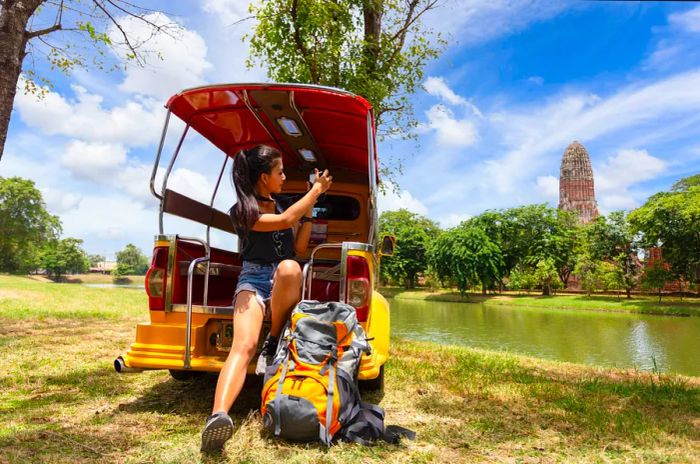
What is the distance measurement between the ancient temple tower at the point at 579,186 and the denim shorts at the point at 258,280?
84.9 m

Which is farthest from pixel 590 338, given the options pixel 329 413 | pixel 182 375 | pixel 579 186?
pixel 579 186

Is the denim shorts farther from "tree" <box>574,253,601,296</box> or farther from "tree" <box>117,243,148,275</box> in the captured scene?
"tree" <box>117,243,148,275</box>

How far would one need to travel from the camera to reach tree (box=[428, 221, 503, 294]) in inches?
1736

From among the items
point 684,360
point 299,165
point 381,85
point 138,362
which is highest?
point 381,85

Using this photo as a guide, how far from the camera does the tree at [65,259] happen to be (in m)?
94.3

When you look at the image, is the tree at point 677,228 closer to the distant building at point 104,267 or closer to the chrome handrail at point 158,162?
the chrome handrail at point 158,162

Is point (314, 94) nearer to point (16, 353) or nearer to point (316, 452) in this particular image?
point (316, 452)

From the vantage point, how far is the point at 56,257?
95.5m

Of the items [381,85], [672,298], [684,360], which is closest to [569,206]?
[672,298]

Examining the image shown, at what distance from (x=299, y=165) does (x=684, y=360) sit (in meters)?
13.8

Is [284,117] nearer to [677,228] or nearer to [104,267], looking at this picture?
[677,228]

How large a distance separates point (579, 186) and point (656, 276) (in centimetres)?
5071

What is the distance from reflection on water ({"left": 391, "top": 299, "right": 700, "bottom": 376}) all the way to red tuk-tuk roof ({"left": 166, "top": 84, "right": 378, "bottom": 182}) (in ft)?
28.7

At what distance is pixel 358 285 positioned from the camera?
3684mm
